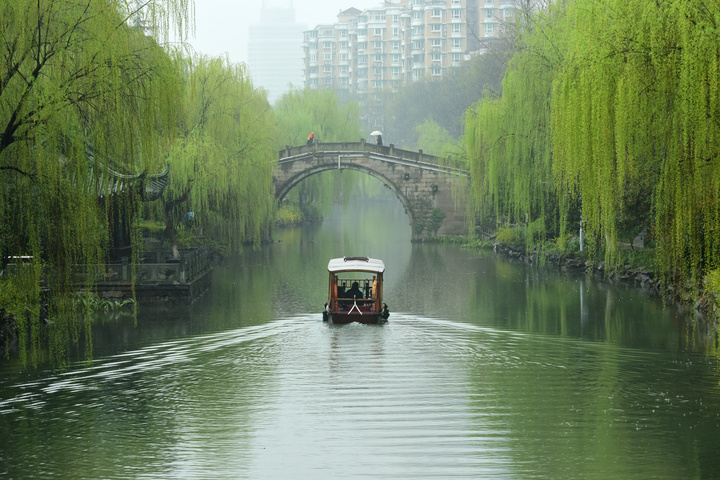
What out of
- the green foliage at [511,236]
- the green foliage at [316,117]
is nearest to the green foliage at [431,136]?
the green foliage at [316,117]

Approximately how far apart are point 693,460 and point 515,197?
63.3 ft

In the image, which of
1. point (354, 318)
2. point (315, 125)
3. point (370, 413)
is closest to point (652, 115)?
point (370, 413)

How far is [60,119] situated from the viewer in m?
11.9

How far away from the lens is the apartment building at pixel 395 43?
115 m

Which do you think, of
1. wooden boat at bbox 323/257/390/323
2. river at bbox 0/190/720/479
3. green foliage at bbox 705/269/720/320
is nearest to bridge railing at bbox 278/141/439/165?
river at bbox 0/190/720/479

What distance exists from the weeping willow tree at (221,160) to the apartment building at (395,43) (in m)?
63.3

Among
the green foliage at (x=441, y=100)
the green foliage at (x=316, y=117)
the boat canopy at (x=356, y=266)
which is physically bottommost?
the boat canopy at (x=356, y=266)

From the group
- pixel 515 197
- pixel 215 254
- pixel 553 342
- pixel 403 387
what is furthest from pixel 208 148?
pixel 403 387

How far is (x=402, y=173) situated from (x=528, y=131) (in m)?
21.1

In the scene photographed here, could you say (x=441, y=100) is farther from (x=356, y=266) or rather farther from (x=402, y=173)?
(x=356, y=266)

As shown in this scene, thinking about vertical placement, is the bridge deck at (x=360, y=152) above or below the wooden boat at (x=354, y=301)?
above

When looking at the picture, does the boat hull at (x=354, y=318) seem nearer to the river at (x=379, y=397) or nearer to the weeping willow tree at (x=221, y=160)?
the river at (x=379, y=397)

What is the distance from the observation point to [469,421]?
12656 mm

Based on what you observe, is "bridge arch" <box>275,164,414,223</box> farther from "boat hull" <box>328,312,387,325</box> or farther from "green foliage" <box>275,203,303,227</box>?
"boat hull" <box>328,312,387,325</box>
